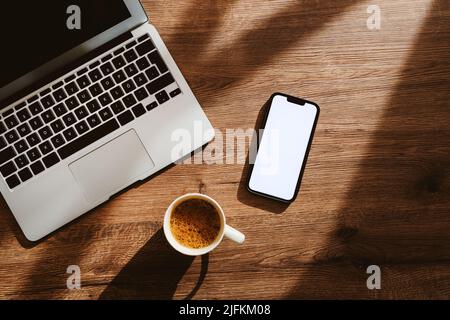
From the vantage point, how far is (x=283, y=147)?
910mm

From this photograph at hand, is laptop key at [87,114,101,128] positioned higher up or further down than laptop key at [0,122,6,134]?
further down

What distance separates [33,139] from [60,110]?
0.26ft

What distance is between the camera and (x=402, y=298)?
35.1 inches

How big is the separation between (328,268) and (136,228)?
413 mm

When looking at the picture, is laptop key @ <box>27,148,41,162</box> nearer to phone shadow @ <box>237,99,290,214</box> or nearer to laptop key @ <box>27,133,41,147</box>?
laptop key @ <box>27,133,41,147</box>

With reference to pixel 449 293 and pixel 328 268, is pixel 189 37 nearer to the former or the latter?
pixel 328 268

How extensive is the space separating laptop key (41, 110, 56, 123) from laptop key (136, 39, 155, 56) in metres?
0.22

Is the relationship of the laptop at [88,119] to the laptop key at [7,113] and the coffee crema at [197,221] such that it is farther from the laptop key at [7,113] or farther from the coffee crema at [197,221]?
the coffee crema at [197,221]

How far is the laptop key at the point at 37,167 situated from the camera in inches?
33.6

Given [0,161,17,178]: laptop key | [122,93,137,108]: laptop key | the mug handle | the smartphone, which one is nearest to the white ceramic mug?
the mug handle

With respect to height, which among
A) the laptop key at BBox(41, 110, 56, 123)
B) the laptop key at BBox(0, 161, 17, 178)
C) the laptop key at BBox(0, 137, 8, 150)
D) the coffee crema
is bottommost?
the coffee crema

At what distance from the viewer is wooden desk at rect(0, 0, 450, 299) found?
890mm

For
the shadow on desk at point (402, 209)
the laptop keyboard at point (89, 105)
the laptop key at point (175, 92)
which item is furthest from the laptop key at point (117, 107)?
the shadow on desk at point (402, 209)

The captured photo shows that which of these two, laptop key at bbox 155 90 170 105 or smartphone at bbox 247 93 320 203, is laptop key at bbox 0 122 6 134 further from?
smartphone at bbox 247 93 320 203
